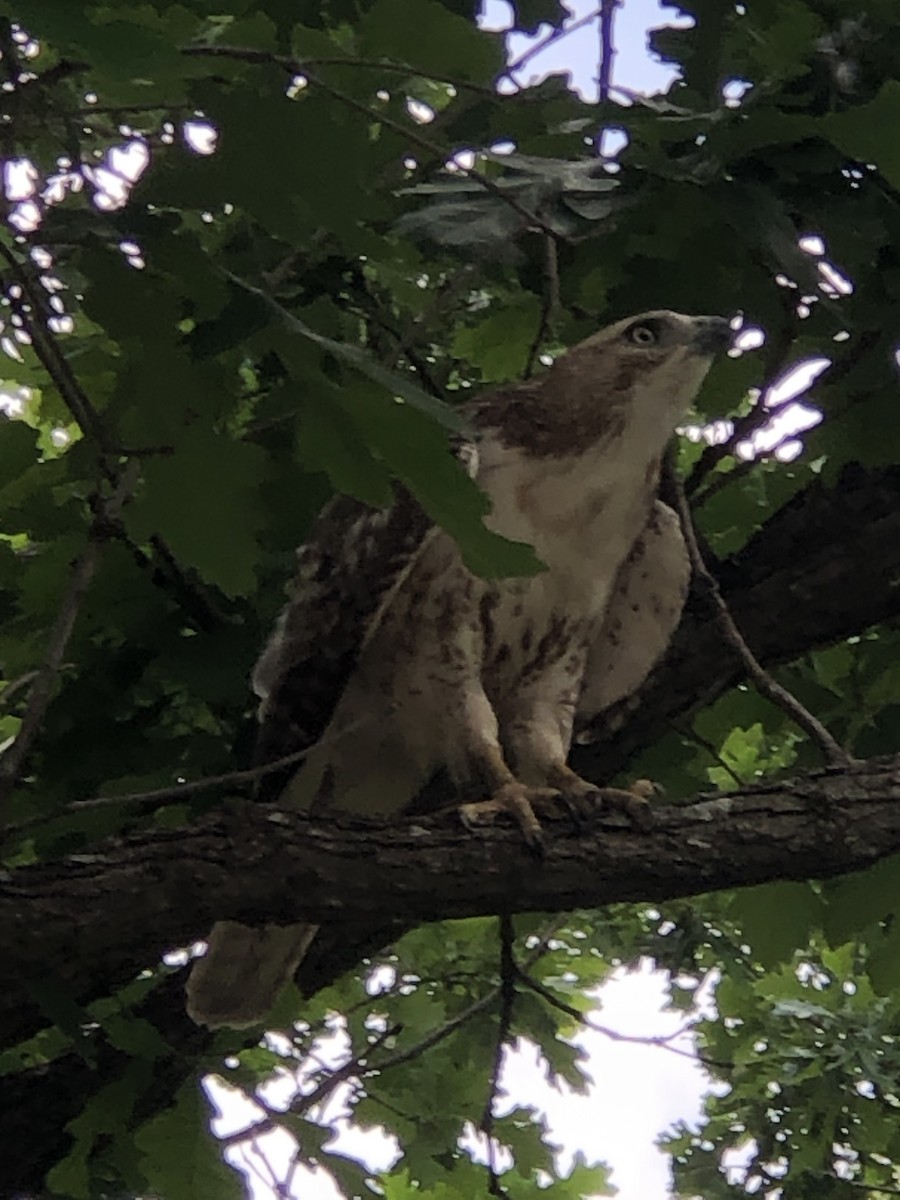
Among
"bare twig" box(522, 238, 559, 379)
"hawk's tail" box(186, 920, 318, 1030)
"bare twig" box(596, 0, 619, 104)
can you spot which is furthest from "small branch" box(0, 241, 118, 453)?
"hawk's tail" box(186, 920, 318, 1030)

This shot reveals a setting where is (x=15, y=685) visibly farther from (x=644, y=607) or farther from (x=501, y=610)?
(x=644, y=607)

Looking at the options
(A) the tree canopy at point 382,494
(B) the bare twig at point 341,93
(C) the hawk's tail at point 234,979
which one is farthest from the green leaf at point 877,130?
(C) the hawk's tail at point 234,979

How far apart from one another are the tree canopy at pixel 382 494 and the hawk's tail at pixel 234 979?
77 millimetres

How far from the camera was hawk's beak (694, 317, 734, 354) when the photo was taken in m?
1.66

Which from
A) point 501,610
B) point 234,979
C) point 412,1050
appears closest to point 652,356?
point 501,610

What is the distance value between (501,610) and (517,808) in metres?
0.37

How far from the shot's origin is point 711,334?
5.49ft

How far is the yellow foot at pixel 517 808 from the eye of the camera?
156 centimetres

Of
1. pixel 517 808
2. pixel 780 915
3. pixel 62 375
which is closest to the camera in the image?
pixel 62 375

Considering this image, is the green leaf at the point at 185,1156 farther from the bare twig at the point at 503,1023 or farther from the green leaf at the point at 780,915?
the green leaf at the point at 780,915

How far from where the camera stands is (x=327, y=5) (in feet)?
4.59

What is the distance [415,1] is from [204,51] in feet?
0.69

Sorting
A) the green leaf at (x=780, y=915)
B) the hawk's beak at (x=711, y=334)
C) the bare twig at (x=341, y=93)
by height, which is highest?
the hawk's beak at (x=711, y=334)

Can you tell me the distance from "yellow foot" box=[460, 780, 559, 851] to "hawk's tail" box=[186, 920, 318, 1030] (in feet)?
1.23
